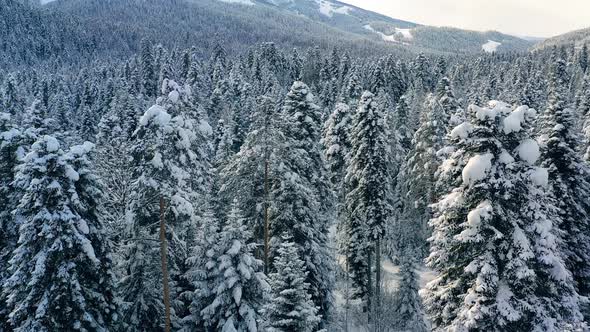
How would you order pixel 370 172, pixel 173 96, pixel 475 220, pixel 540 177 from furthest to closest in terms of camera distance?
pixel 370 172 → pixel 173 96 → pixel 475 220 → pixel 540 177

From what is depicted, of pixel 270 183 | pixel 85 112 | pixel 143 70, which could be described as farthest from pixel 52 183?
pixel 143 70

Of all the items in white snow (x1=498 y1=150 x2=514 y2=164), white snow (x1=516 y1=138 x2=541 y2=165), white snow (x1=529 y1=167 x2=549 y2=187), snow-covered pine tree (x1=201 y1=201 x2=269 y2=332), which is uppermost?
white snow (x1=516 y1=138 x2=541 y2=165)

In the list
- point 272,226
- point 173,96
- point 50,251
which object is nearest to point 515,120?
point 173,96

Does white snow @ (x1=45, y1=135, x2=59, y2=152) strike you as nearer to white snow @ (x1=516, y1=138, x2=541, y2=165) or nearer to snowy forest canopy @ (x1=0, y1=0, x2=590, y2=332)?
snowy forest canopy @ (x1=0, y1=0, x2=590, y2=332)

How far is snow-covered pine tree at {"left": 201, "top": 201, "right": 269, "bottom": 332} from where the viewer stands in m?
19.0

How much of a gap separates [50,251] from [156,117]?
20.2ft

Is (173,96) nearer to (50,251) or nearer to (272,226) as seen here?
(50,251)

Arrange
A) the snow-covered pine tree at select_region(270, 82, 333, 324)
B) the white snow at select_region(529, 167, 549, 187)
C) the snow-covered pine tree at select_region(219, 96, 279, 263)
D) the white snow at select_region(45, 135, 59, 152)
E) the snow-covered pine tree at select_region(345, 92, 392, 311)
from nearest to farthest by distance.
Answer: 1. the white snow at select_region(529, 167, 549, 187)
2. the white snow at select_region(45, 135, 59, 152)
3. the snow-covered pine tree at select_region(219, 96, 279, 263)
4. the snow-covered pine tree at select_region(270, 82, 333, 324)
5. the snow-covered pine tree at select_region(345, 92, 392, 311)

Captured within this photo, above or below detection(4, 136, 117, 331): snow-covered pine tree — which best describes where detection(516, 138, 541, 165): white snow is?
above

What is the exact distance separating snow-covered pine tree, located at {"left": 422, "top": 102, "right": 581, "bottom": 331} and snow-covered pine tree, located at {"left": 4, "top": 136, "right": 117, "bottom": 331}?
42.7 ft

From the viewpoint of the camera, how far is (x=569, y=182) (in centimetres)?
2253

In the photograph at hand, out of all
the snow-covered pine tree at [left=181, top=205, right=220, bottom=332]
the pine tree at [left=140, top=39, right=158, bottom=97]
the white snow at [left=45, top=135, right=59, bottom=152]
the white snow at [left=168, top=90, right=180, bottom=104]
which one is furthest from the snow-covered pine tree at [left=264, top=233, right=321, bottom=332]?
the pine tree at [left=140, top=39, right=158, bottom=97]

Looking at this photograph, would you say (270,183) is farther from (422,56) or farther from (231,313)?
(422,56)

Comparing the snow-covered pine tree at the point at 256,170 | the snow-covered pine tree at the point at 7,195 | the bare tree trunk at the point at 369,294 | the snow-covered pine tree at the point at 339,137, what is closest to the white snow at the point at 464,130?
the snow-covered pine tree at the point at 256,170
